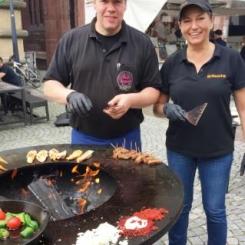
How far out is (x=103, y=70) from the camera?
8.41ft

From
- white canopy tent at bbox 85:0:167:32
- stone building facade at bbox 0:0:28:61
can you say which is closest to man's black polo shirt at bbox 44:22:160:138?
white canopy tent at bbox 85:0:167:32

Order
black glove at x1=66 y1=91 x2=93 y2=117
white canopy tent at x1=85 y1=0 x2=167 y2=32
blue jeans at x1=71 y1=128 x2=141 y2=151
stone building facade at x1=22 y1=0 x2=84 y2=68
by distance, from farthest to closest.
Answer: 1. stone building facade at x1=22 y1=0 x2=84 y2=68
2. white canopy tent at x1=85 y1=0 x2=167 y2=32
3. blue jeans at x1=71 y1=128 x2=141 y2=151
4. black glove at x1=66 y1=91 x2=93 y2=117

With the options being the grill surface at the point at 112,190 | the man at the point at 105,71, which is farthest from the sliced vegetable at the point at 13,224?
the man at the point at 105,71

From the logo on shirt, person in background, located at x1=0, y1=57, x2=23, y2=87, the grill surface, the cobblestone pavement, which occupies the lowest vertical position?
the cobblestone pavement

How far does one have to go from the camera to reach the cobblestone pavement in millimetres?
3525

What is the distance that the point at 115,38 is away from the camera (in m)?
2.62

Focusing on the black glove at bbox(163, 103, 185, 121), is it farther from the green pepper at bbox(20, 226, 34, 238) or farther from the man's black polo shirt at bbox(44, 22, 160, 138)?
the green pepper at bbox(20, 226, 34, 238)

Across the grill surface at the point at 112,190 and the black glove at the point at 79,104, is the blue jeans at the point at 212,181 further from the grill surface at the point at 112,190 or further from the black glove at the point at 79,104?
the black glove at the point at 79,104

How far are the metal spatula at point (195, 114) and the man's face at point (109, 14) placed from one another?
760 millimetres

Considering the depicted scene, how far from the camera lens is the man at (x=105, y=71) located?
2559 millimetres

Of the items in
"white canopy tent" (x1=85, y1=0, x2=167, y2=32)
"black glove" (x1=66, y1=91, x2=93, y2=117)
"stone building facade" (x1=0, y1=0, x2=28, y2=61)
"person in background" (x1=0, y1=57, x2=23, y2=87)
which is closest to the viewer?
"black glove" (x1=66, y1=91, x2=93, y2=117)

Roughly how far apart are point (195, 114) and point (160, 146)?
3.75 m

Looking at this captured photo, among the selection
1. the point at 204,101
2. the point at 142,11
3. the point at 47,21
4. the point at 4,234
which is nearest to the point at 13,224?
the point at 4,234

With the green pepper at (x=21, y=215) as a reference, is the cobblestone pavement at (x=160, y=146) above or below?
below
